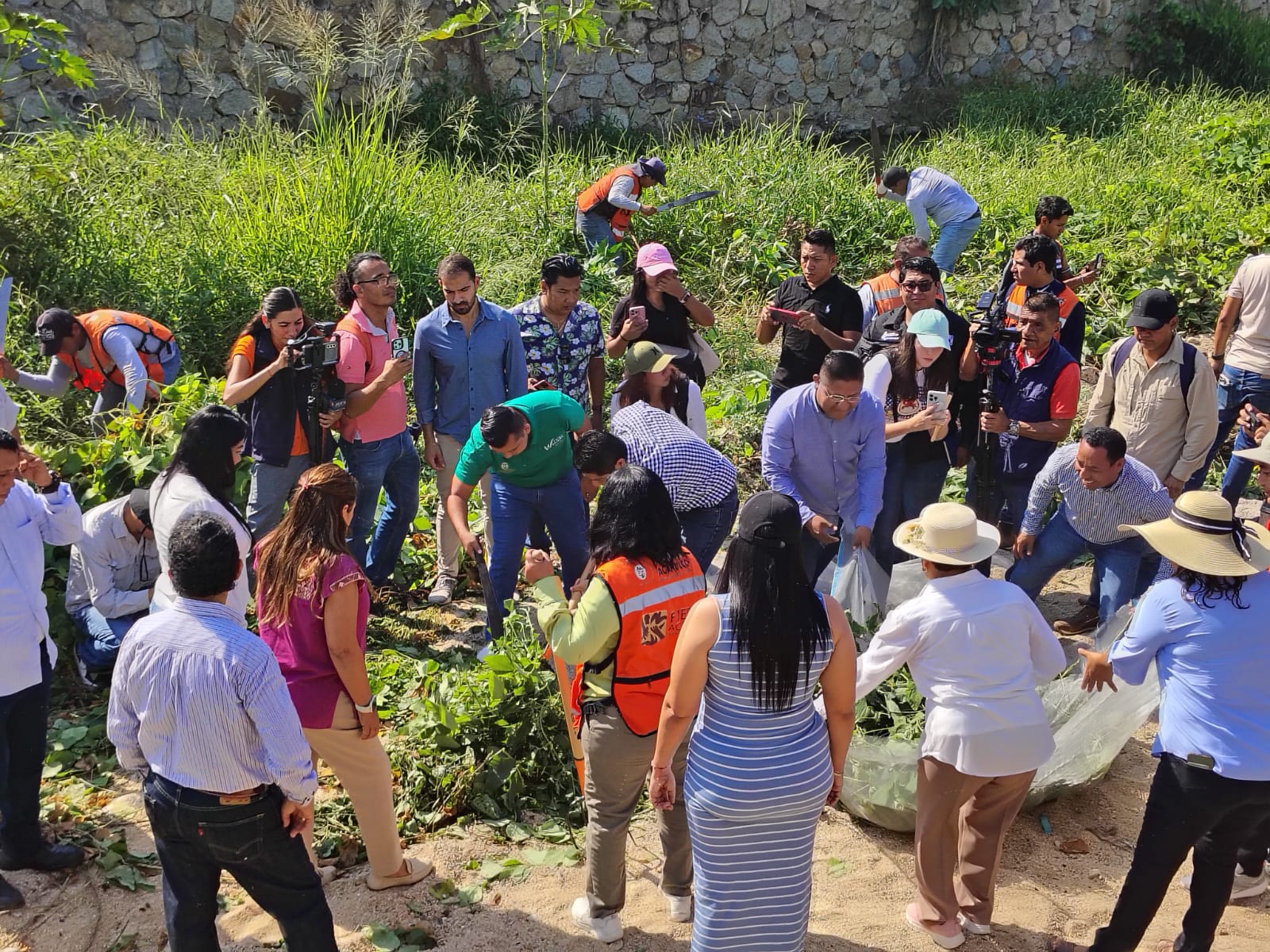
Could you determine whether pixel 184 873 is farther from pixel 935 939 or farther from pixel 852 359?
pixel 852 359

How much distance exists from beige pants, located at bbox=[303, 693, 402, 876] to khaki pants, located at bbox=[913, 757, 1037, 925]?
173 centimetres

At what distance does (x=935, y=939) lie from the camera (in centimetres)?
368

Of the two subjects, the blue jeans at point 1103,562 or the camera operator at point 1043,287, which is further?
the camera operator at point 1043,287

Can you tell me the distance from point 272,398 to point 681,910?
297 cm

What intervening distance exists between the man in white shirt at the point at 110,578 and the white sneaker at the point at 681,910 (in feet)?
8.54

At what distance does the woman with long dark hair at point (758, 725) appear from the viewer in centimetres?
298

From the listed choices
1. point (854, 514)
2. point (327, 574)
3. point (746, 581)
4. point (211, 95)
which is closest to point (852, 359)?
point (854, 514)

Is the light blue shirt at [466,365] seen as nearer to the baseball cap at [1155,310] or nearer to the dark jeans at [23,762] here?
the dark jeans at [23,762]

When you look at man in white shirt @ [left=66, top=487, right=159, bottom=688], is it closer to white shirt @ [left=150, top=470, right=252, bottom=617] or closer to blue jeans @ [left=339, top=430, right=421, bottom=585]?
white shirt @ [left=150, top=470, right=252, bottom=617]

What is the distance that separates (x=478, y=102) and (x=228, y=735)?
10450 mm

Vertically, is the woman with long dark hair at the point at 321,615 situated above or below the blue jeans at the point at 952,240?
below

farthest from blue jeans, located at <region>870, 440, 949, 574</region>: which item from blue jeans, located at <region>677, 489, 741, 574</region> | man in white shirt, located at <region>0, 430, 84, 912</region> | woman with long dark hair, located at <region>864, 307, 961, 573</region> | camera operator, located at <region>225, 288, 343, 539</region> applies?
man in white shirt, located at <region>0, 430, 84, 912</region>

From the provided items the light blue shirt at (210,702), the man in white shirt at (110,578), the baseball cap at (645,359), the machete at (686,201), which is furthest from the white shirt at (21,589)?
the machete at (686,201)

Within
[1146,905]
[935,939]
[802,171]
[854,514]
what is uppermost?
[802,171]
